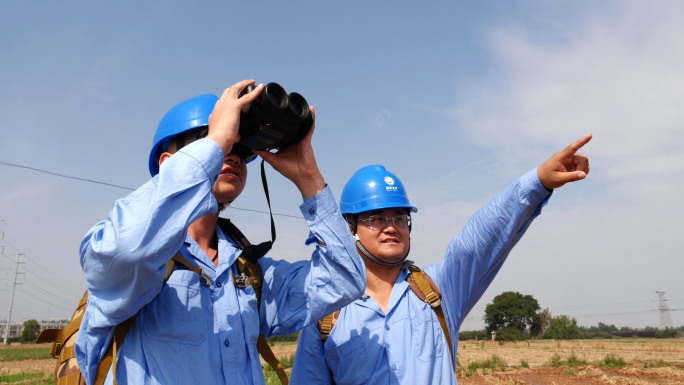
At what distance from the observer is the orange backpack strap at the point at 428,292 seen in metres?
3.29

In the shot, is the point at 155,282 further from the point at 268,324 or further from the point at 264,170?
the point at 264,170

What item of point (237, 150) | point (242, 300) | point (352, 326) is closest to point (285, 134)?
point (237, 150)

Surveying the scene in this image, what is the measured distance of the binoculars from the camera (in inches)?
79.9

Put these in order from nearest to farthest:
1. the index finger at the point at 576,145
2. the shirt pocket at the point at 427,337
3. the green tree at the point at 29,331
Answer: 1. the index finger at the point at 576,145
2. the shirt pocket at the point at 427,337
3. the green tree at the point at 29,331

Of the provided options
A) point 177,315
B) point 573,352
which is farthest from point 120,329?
point 573,352

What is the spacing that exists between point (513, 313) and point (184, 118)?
287 feet

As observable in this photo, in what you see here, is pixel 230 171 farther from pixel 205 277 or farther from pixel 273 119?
pixel 205 277

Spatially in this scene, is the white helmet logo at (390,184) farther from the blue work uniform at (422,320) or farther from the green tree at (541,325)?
the green tree at (541,325)

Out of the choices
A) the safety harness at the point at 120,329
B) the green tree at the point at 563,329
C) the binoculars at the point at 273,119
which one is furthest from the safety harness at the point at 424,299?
the green tree at the point at 563,329

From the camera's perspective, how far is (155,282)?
1.65 meters

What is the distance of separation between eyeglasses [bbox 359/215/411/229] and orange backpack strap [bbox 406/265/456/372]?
479 mm

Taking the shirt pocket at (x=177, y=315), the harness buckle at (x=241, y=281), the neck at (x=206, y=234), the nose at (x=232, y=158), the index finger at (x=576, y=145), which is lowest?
the shirt pocket at (x=177, y=315)

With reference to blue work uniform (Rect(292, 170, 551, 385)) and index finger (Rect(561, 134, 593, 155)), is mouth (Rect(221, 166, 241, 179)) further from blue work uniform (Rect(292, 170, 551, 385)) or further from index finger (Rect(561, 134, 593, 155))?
index finger (Rect(561, 134, 593, 155))

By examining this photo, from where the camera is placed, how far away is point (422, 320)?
328 centimetres
